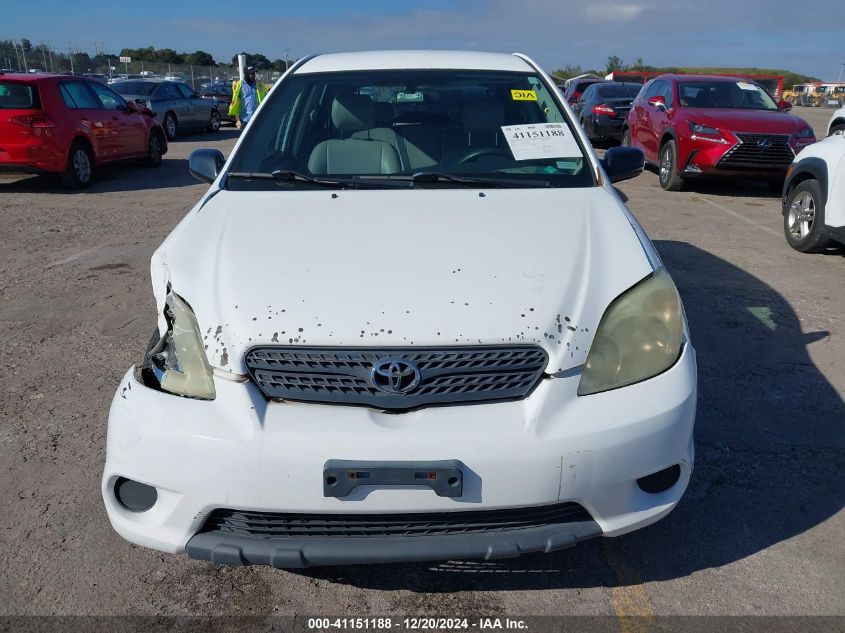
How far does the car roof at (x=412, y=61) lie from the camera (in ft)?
12.7

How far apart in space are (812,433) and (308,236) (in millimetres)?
2658

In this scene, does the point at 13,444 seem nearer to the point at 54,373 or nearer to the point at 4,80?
the point at 54,373

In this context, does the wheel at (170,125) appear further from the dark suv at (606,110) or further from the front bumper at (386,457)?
the front bumper at (386,457)

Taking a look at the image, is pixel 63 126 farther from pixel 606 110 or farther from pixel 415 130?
pixel 606 110

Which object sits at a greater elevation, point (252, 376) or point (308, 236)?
point (308, 236)

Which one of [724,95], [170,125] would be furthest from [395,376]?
[170,125]

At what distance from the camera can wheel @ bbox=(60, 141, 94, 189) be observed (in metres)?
10.5

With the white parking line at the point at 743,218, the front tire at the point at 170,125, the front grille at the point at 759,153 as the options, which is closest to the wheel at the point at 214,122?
the front tire at the point at 170,125

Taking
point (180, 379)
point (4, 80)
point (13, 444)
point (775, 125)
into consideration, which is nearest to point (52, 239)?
point (4, 80)

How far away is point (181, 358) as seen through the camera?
2303 mm

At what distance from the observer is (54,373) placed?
4.22 meters

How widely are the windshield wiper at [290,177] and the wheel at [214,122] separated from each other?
1821 centimetres

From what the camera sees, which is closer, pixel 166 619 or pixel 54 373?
pixel 166 619

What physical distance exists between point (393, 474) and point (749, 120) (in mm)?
9656
